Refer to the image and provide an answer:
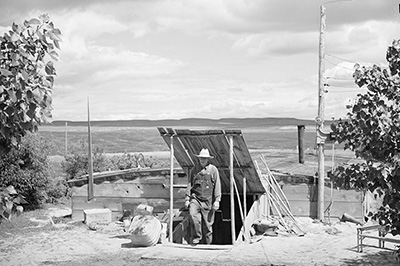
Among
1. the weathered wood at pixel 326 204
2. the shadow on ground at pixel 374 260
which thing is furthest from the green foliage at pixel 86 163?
the shadow on ground at pixel 374 260

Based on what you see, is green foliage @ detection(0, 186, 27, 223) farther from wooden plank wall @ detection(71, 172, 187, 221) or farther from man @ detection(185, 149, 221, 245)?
wooden plank wall @ detection(71, 172, 187, 221)

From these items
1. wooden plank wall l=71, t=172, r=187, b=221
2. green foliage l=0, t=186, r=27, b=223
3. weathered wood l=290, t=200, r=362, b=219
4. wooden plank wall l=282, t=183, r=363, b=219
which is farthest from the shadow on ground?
green foliage l=0, t=186, r=27, b=223

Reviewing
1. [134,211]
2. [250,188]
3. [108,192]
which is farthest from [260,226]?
[108,192]

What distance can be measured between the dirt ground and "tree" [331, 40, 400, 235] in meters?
3.56

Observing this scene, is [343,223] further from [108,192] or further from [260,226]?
[108,192]

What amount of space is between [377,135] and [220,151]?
252 inches

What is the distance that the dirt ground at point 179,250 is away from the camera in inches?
407

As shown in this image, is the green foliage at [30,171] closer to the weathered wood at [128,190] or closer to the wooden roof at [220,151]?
the weathered wood at [128,190]

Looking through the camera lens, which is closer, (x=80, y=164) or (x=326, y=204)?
(x=326, y=204)

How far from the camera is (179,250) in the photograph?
11227mm

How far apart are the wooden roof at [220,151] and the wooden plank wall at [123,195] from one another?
65.7 inches

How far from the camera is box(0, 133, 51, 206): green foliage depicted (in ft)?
57.3

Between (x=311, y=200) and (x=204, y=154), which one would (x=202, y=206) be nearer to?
(x=204, y=154)

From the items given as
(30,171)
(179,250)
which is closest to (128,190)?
(179,250)
